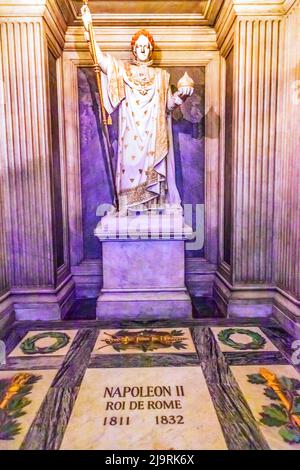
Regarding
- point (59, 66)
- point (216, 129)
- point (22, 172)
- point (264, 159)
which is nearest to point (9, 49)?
point (59, 66)

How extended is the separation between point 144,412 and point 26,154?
2.39 m

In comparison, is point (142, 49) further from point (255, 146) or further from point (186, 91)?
point (255, 146)

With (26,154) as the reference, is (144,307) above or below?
below

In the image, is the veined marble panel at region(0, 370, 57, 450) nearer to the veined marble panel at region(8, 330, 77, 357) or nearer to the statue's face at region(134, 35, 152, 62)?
the veined marble panel at region(8, 330, 77, 357)

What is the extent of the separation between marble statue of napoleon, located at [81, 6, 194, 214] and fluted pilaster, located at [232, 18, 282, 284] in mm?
617

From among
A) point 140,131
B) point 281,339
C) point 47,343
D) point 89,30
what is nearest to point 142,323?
Result: point 47,343

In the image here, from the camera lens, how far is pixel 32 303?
3.12 m

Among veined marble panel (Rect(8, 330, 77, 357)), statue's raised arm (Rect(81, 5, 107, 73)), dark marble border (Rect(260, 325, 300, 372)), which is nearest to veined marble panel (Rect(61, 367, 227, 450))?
veined marble panel (Rect(8, 330, 77, 357))

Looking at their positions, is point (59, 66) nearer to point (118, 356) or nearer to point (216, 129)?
point (216, 129)

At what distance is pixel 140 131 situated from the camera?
10.8 feet

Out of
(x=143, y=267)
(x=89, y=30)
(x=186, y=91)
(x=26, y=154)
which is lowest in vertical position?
(x=143, y=267)

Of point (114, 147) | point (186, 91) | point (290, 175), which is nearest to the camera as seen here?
point (290, 175)

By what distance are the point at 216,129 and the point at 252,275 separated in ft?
5.52

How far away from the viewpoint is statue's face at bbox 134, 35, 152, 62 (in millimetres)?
3166
